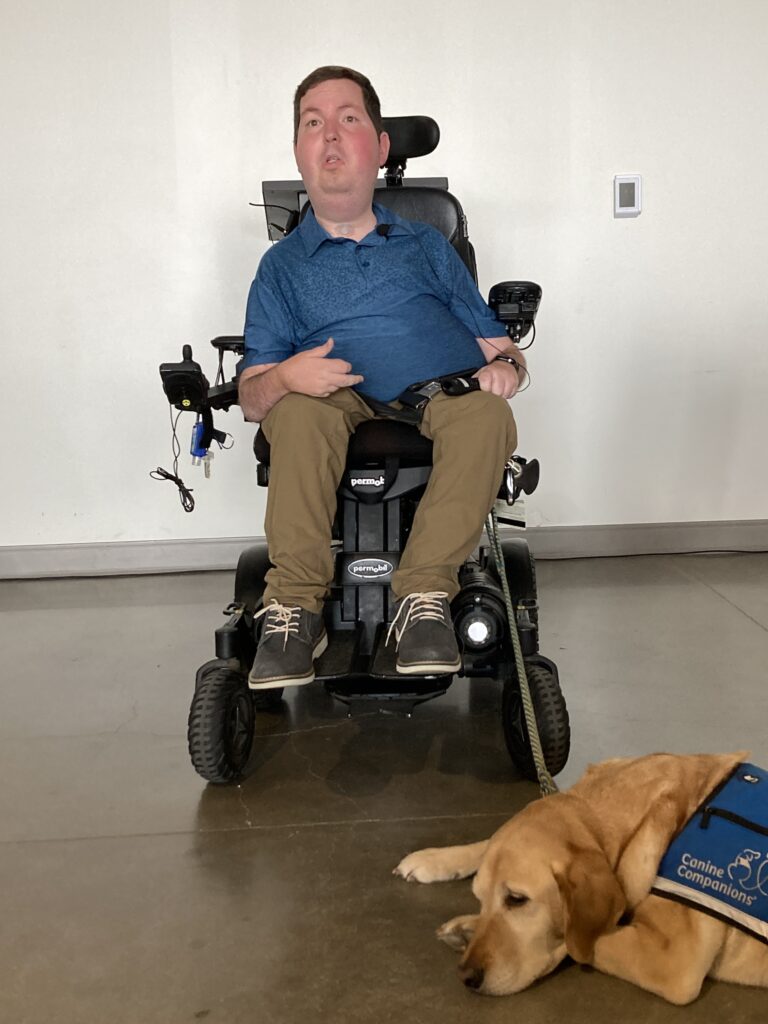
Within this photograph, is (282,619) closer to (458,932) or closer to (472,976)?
(458,932)

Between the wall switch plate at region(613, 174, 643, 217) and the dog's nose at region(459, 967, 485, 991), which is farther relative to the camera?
the wall switch plate at region(613, 174, 643, 217)

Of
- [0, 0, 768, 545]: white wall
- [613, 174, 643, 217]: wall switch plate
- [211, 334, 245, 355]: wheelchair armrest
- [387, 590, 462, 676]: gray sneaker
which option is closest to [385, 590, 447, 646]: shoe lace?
[387, 590, 462, 676]: gray sneaker

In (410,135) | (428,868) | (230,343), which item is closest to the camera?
(428,868)

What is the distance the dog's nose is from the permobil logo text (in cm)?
111

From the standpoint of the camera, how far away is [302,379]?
2.19 meters

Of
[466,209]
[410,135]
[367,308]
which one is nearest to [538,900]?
[367,308]

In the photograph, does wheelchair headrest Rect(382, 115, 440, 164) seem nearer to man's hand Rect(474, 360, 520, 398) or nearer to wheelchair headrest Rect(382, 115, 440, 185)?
wheelchair headrest Rect(382, 115, 440, 185)

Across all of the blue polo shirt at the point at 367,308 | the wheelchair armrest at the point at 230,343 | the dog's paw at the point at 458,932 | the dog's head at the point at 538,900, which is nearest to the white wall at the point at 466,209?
the wheelchair armrest at the point at 230,343

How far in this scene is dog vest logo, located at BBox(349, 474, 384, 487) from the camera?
90.2 inches

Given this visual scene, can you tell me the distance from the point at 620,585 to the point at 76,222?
236 cm

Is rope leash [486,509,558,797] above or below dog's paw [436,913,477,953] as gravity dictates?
above

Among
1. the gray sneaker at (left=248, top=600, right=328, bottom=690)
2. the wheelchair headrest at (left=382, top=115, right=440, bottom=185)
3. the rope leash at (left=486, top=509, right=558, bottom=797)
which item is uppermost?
the wheelchair headrest at (left=382, top=115, right=440, bottom=185)

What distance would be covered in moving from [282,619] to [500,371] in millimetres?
712

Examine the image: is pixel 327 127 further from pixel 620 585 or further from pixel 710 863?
pixel 620 585
